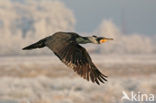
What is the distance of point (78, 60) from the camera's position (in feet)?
32.1

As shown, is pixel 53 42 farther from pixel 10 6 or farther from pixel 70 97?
pixel 10 6

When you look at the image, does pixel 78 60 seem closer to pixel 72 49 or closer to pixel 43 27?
pixel 72 49

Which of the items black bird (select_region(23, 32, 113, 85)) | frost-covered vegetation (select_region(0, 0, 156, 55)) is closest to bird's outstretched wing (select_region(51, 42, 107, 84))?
black bird (select_region(23, 32, 113, 85))

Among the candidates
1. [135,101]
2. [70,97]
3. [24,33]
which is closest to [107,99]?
[70,97]

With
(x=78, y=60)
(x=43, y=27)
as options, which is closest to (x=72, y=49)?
(x=78, y=60)

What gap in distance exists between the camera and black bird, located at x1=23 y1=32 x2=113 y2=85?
31.1ft

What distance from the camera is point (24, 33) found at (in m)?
73.1

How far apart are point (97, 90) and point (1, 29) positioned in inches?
2164

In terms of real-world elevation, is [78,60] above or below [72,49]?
below

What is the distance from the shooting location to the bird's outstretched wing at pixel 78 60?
373 inches

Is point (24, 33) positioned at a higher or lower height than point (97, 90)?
higher

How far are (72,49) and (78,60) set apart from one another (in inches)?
8.4

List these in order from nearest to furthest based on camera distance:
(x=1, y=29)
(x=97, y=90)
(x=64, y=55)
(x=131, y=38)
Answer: (x=64, y=55) < (x=97, y=90) < (x=1, y=29) < (x=131, y=38)

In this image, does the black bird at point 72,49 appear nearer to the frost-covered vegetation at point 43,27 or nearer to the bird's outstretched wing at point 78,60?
the bird's outstretched wing at point 78,60
